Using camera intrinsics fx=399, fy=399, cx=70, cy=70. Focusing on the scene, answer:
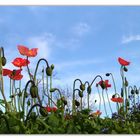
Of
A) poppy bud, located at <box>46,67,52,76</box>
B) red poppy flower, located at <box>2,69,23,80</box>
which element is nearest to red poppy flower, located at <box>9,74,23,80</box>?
red poppy flower, located at <box>2,69,23,80</box>

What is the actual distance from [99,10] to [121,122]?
0.47m

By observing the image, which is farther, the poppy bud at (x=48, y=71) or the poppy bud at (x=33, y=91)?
the poppy bud at (x=48, y=71)

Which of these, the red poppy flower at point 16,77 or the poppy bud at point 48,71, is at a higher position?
the poppy bud at point 48,71

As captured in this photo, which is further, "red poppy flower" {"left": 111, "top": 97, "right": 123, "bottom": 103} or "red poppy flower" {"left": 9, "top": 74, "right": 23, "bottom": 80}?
"red poppy flower" {"left": 111, "top": 97, "right": 123, "bottom": 103}

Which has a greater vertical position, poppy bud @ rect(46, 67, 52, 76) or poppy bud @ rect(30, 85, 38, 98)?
poppy bud @ rect(46, 67, 52, 76)

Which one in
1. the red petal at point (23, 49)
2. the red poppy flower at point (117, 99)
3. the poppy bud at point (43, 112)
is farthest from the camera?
the red poppy flower at point (117, 99)

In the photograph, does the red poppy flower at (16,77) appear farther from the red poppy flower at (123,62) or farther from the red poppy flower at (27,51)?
the red poppy flower at (123,62)

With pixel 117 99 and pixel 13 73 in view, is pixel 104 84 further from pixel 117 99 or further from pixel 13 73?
pixel 13 73

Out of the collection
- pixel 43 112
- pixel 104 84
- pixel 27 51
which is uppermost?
pixel 27 51

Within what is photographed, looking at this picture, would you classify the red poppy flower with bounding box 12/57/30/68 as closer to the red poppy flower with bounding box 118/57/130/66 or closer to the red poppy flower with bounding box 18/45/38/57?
the red poppy flower with bounding box 18/45/38/57

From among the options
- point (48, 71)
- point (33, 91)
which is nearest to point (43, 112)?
point (33, 91)

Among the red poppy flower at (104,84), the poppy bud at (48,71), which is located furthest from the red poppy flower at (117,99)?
the poppy bud at (48,71)

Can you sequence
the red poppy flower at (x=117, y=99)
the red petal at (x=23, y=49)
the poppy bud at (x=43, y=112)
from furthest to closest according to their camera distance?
1. the red poppy flower at (x=117, y=99)
2. the red petal at (x=23, y=49)
3. the poppy bud at (x=43, y=112)
